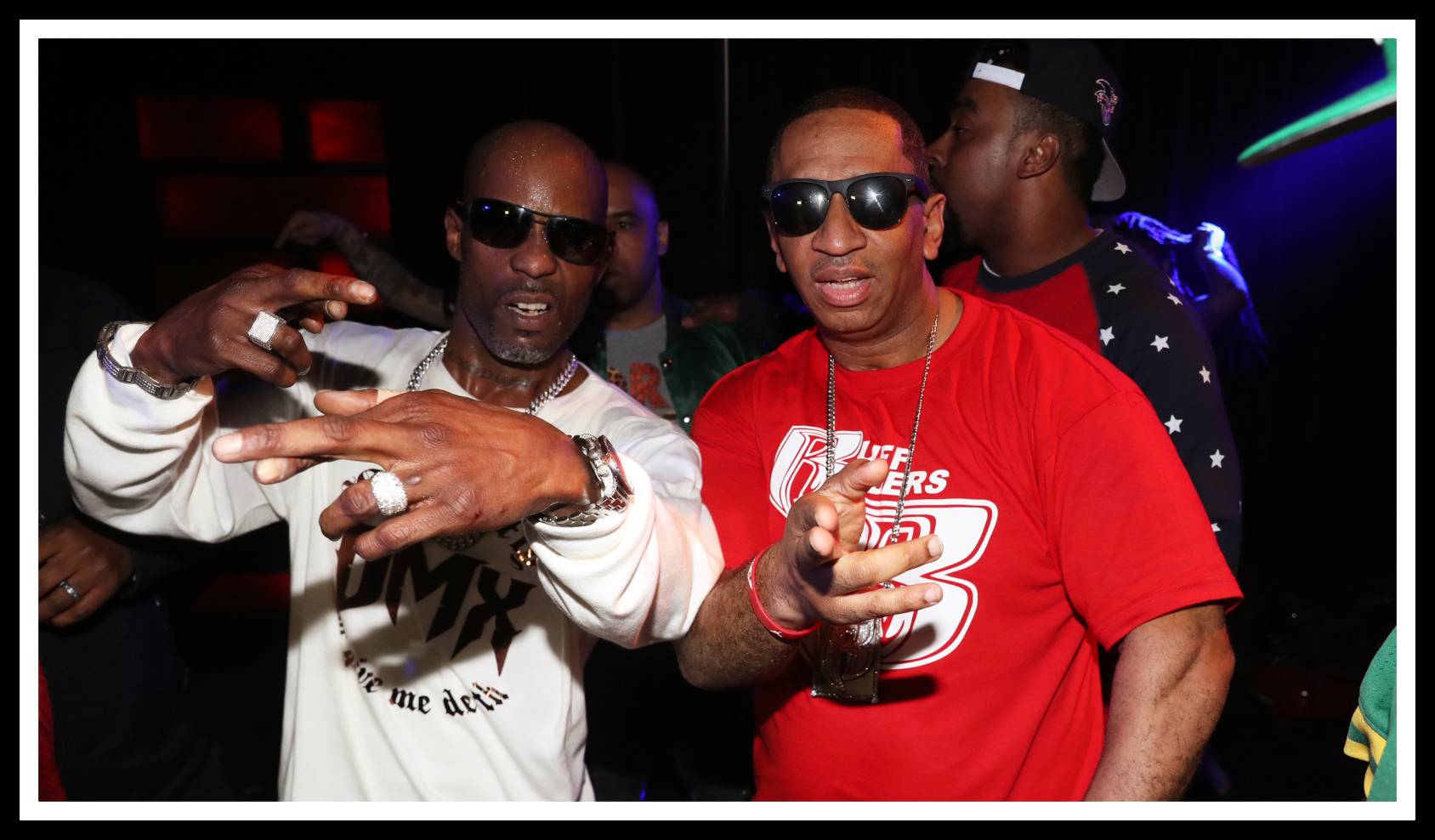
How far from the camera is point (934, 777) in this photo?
169 centimetres

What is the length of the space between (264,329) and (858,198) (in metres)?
0.99

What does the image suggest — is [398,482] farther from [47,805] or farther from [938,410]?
[47,805]

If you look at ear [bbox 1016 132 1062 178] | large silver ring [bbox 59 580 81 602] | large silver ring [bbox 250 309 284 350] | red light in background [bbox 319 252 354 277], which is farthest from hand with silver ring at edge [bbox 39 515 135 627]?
red light in background [bbox 319 252 354 277]

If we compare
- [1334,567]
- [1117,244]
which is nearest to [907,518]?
[1117,244]

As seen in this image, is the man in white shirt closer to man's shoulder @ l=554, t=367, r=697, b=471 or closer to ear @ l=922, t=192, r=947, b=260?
man's shoulder @ l=554, t=367, r=697, b=471

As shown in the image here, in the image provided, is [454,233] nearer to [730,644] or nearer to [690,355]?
[730,644]

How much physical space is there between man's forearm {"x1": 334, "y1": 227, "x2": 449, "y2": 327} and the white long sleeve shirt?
206cm

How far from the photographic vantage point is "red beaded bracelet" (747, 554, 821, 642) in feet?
4.98

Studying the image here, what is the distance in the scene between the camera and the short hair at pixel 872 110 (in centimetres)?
184

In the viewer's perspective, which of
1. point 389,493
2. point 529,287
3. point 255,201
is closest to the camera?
point 389,493

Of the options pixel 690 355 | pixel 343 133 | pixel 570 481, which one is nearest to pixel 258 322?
pixel 570 481

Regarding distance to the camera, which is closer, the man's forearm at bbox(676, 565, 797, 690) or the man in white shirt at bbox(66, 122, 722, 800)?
the man in white shirt at bbox(66, 122, 722, 800)

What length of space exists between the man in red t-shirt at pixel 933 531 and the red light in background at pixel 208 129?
20.4 ft

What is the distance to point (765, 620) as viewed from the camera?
5.00 feet
